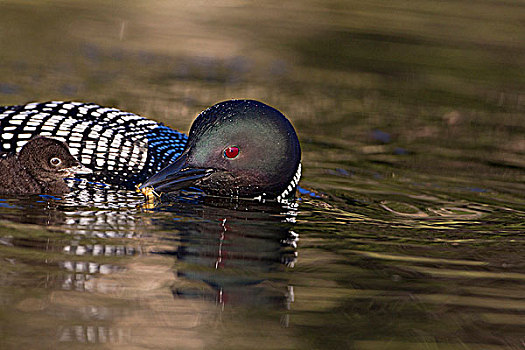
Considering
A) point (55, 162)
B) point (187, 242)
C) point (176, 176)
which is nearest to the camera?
point (187, 242)

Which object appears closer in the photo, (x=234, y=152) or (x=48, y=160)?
(x=234, y=152)

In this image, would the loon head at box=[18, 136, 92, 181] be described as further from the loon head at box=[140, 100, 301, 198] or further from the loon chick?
the loon head at box=[140, 100, 301, 198]

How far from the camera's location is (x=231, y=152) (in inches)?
214

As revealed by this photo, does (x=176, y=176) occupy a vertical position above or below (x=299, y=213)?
above

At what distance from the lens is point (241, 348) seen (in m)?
3.39

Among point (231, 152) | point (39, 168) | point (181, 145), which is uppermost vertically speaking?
point (231, 152)

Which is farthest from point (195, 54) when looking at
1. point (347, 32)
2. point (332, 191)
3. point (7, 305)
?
point (7, 305)

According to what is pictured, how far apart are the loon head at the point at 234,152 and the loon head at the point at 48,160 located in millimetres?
558

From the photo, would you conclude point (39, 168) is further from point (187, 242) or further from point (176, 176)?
point (187, 242)

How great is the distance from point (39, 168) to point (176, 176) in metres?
0.93

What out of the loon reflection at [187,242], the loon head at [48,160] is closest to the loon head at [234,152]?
the loon reflection at [187,242]

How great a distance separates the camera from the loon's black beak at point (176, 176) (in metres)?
5.32

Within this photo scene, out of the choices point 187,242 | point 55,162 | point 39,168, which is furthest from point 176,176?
point 39,168

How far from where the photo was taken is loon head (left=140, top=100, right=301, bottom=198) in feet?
17.6
